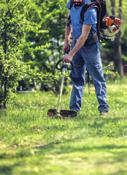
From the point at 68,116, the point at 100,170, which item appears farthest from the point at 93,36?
the point at 100,170

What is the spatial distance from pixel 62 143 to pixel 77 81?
8.68ft

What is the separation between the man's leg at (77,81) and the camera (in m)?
9.75

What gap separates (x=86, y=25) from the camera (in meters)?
9.08

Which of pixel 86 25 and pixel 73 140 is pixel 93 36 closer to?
pixel 86 25

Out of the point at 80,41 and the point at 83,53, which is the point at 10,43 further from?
the point at 80,41

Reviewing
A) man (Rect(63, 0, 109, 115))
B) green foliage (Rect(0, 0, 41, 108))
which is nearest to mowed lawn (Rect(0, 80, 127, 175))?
man (Rect(63, 0, 109, 115))

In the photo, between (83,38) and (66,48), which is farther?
(66,48)

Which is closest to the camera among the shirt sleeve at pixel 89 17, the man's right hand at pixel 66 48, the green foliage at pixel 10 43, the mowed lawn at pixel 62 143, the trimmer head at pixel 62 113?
the mowed lawn at pixel 62 143

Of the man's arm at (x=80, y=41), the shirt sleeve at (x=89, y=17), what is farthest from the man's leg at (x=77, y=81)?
the shirt sleeve at (x=89, y=17)

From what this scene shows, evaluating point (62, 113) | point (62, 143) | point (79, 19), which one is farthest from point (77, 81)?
point (62, 143)

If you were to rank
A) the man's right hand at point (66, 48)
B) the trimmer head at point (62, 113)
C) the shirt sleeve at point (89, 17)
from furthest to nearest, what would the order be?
the man's right hand at point (66, 48), the trimmer head at point (62, 113), the shirt sleeve at point (89, 17)

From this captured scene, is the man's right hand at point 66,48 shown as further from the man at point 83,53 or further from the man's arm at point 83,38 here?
the man's arm at point 83,38

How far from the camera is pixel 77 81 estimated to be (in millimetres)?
9859

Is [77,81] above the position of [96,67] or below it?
below
